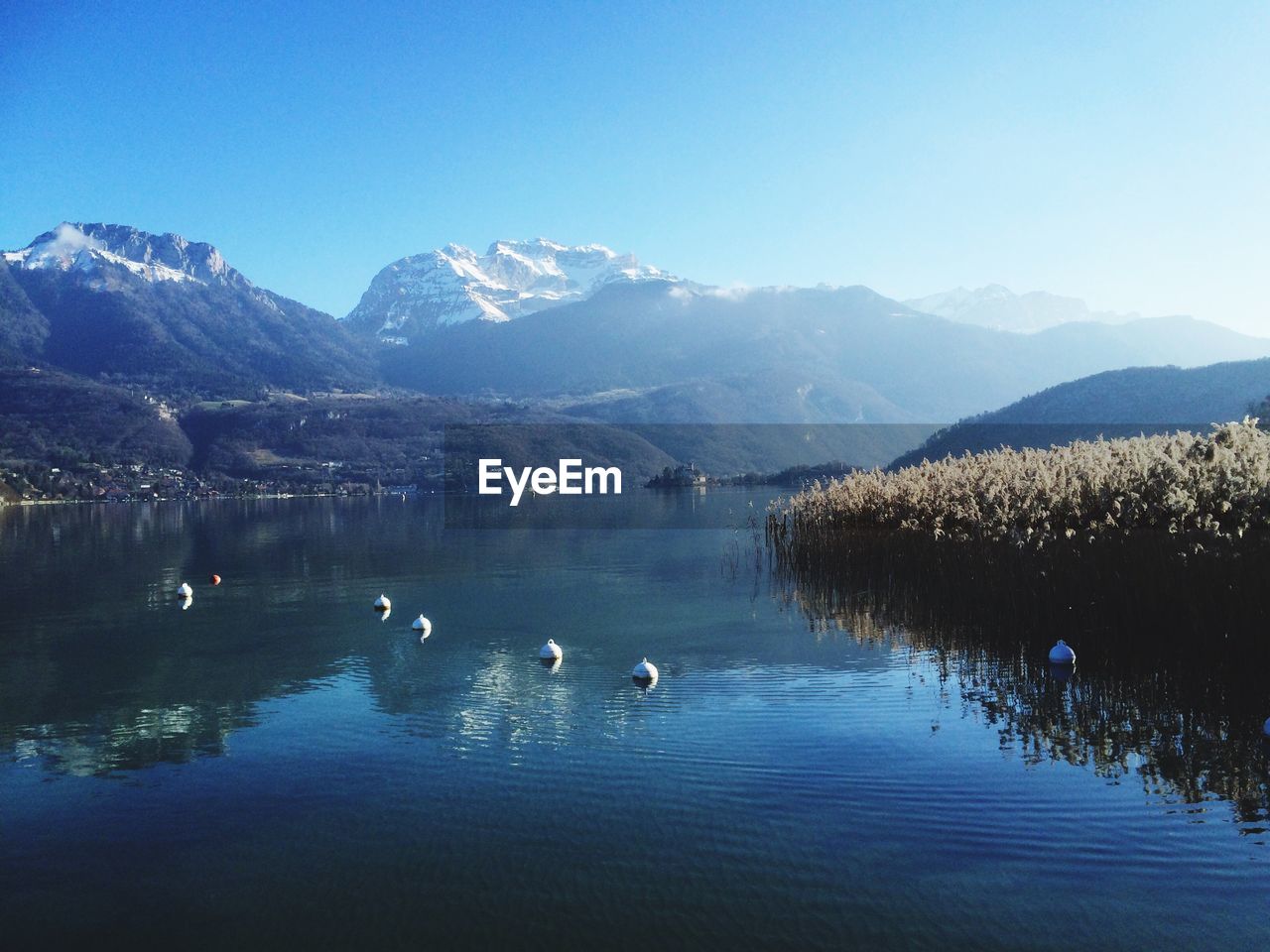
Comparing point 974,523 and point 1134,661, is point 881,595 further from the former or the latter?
point 1134,661

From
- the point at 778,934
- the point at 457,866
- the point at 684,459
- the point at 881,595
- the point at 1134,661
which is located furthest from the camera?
the point at 684,459

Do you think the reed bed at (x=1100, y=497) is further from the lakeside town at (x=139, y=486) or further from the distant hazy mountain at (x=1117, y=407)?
the lakeside town at (x=139, y=486)

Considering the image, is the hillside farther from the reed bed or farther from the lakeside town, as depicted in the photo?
the reed bed

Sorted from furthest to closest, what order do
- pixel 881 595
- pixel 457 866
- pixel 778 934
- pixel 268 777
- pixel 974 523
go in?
pixel 881 595, pixel 974 523, pixel 268 777, pixel 457 866, pixel 778 934

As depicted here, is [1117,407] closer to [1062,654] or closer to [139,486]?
[1062,654]

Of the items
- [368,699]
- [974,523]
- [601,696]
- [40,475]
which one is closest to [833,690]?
[601,696]

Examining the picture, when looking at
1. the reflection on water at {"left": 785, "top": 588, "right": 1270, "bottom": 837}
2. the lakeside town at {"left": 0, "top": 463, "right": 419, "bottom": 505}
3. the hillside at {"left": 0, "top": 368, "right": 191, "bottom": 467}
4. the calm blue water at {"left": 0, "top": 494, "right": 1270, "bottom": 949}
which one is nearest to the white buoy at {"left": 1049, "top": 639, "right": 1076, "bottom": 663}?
the reflection on water at {"left": 785, "top": 588, "right": 1270, "bottom": 837}
